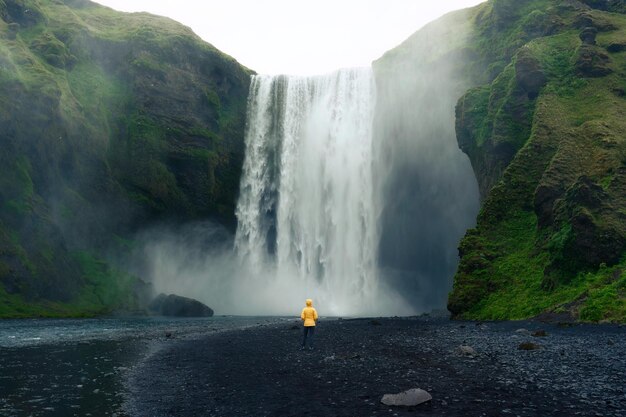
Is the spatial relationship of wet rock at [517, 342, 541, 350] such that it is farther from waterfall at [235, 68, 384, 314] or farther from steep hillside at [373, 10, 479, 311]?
steep hillside at [373, 10, 479, 311]

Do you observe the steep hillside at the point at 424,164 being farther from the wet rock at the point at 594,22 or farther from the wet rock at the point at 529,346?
the wet rock at the point at 529,346

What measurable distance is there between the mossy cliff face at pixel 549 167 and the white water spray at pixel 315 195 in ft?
61.9

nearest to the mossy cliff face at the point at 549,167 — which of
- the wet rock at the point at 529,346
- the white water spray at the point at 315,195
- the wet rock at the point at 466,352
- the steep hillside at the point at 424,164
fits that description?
the steep hillside at the point at 424,164

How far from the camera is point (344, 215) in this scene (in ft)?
233

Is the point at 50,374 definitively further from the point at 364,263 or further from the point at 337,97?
the point at 337,97

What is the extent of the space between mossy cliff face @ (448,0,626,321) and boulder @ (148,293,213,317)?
3512 cm

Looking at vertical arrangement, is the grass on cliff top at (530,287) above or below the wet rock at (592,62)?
below

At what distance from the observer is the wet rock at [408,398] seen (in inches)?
407

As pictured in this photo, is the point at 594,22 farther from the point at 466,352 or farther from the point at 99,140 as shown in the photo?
the point at 99,140

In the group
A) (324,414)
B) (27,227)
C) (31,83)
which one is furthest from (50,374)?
(31,83)

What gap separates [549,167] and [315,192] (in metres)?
38.7

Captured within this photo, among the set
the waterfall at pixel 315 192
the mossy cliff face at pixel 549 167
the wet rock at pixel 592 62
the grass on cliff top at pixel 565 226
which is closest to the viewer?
the grass on cliff top at pixel 565 226

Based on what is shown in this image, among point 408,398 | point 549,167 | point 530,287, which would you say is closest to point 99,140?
point 549,167

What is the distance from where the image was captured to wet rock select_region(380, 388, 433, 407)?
1034cm
